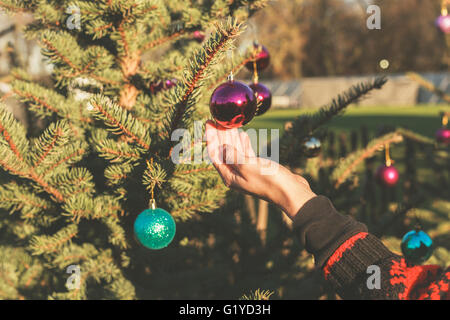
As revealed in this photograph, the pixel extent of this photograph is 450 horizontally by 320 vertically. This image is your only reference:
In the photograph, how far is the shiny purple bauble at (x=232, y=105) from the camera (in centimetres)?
125

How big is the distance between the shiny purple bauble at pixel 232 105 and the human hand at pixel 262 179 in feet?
0.26

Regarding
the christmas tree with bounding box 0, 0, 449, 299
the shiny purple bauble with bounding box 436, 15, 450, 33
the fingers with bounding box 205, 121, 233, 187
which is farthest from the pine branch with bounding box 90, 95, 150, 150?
the shiny purple bauble with bounding box 436, 15, 450, 33

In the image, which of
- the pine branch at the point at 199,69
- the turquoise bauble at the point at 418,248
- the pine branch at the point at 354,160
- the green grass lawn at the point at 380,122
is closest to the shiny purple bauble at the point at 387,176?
the pine branch at the point at 354,160

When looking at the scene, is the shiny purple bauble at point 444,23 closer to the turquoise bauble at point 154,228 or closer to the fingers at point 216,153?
the fingers at point 216,153

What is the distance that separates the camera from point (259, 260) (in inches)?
84.5

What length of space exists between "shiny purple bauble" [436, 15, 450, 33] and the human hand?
2.97 metres

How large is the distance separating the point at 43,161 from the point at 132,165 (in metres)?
0.30

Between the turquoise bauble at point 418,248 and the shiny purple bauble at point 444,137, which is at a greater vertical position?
the shiny purple bauble at point 444,137

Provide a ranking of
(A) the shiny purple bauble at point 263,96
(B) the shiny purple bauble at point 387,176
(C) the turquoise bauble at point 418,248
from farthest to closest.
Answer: (B) the shiny purple bauble at point 387,176 < (C) the turquoise bauble at point 418,248 < (A) the shiny purple bauble at point 263,96

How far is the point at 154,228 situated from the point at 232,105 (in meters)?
0.46

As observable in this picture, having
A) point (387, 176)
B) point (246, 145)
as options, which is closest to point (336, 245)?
point (246, 145)
